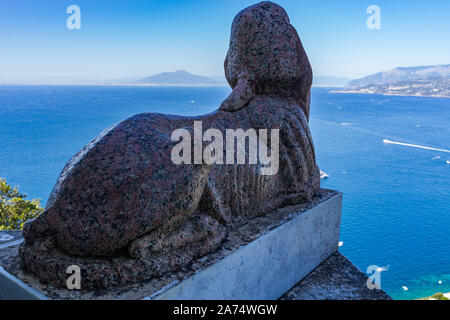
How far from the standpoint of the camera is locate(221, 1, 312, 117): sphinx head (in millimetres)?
5516

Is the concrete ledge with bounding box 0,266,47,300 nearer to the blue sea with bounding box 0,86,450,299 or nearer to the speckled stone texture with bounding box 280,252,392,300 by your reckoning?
the speckled stone texture with bounding box 280,252,392,300

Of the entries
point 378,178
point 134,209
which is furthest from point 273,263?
point 378,178

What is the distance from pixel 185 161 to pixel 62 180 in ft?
3.93

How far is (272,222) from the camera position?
503 cm

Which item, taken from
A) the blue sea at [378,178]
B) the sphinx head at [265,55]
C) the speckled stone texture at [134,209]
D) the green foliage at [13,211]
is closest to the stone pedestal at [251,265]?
the speckled stone texture at [134,209]

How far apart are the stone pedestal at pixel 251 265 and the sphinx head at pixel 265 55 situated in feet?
6.06

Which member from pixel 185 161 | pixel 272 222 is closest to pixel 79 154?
pixel 185 161

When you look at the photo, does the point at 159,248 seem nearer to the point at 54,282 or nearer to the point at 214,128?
the point at 54,282

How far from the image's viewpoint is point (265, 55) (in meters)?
5.55

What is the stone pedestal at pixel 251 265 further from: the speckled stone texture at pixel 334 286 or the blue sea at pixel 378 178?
the blue sea at pixel 378 178

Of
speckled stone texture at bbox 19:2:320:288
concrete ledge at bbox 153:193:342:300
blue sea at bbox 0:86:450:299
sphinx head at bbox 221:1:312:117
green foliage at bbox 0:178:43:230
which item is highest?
sphinx head at bbox 221:1:312:117

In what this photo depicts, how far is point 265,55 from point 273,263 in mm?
2988

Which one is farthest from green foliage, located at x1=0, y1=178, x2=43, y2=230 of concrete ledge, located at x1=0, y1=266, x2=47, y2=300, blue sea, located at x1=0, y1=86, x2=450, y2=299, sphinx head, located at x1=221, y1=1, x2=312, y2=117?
blue sea, located at x1=0, y1=86, x2=450, y2=299

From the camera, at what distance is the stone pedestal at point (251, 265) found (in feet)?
11.2
